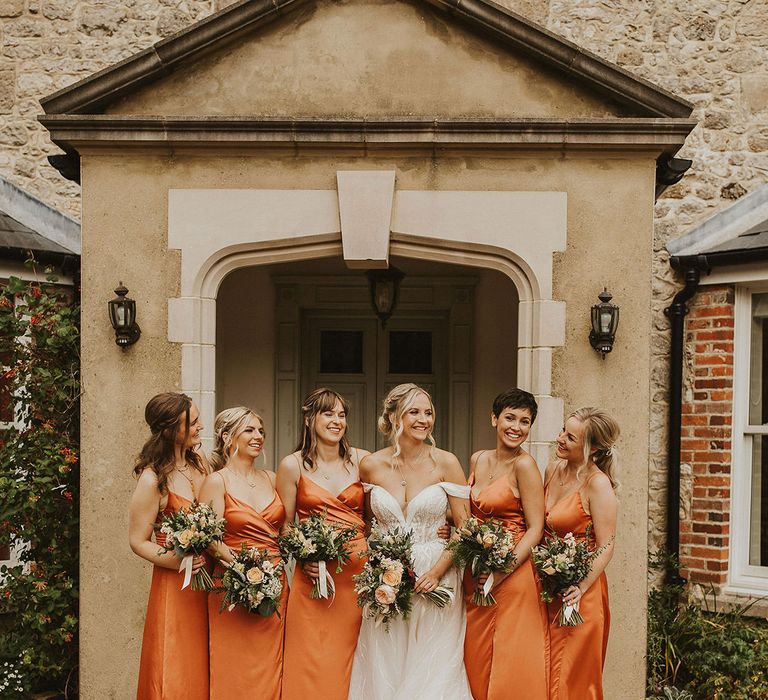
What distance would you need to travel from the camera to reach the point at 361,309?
764cm

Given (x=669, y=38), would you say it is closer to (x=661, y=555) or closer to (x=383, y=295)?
(x=383, y=295)

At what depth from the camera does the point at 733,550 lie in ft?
21.5

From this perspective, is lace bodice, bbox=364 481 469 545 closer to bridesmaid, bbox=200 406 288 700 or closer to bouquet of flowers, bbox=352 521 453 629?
bouquet of flowers, bbox=352 521 453 629

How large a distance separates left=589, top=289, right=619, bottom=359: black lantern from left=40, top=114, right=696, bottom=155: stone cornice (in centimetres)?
107

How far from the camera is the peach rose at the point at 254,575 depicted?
12.3ft

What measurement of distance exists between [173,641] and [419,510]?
1.52 meters

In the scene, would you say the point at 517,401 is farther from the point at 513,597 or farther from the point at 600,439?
the point at 513,597

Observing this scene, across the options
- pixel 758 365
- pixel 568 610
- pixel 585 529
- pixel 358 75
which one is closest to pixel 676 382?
pixel 758 365

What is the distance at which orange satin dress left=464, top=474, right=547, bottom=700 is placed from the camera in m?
3.99

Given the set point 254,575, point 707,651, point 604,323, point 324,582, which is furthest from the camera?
point 707,651

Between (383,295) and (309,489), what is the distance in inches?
98.3

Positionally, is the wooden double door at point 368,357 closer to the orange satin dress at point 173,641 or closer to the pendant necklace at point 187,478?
the pendant necklace at point 187,478

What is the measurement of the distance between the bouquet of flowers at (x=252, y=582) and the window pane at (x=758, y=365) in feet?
15.7

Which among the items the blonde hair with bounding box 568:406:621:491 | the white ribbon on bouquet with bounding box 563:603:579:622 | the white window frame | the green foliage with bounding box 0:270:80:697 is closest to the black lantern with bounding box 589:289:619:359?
the blonde hair with bounding box 568:406:621:491
